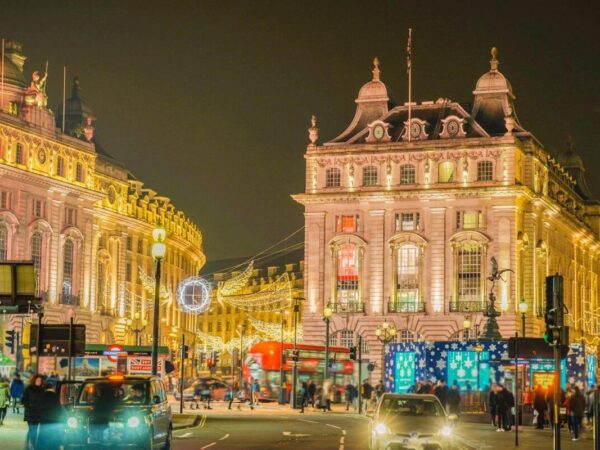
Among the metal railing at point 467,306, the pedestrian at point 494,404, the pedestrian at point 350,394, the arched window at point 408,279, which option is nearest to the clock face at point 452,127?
the arched window at point 408,279

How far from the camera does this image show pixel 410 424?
34.5m

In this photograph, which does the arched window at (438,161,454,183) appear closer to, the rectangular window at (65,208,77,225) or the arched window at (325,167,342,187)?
the arched window at (325,167,342,187)

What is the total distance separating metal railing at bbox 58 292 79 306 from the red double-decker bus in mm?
→ 25638

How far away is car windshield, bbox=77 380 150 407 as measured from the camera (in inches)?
1291

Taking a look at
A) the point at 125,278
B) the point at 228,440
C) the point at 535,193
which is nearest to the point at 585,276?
the point at 535,193

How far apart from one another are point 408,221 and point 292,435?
71.8 m

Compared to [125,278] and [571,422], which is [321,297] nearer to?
[125,278]

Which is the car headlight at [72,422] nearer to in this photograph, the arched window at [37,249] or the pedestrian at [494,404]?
the pedestrian at [494,404]

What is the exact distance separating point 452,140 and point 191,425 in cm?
6691

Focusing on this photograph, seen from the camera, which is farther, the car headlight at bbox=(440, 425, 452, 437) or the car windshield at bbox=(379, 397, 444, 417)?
the car windshield at bbox=(379, 397, 444, 417)

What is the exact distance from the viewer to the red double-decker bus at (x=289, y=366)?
92.2 meters

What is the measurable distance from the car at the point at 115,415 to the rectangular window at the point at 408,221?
86.8 meters

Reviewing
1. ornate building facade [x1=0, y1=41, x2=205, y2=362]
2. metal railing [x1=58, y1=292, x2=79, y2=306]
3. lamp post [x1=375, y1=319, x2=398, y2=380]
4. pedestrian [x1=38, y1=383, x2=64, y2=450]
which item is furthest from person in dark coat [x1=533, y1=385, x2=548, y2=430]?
metal railing [x1=58, y1=292, x2=79, y2=306]

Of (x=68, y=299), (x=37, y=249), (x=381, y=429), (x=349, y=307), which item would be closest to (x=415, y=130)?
(x=349, y=307)
